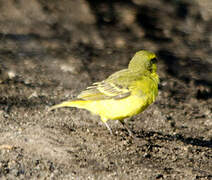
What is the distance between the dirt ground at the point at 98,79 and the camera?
5152 mm

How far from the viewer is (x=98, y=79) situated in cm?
796

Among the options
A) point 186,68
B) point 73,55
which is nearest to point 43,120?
point 73,55

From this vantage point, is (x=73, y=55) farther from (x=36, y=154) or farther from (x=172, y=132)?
(x=36, y=154)

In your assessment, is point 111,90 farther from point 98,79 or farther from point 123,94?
point 98,79

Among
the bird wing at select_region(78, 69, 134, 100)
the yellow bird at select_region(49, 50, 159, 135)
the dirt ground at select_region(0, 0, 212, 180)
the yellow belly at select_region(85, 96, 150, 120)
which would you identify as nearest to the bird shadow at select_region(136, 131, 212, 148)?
the dirt ground at select_region(0, 0, 212, 180)

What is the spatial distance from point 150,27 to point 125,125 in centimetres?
544

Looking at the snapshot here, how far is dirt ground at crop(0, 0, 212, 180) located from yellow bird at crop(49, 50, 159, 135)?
413 millimetres

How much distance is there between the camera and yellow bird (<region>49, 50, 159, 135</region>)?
5.59m

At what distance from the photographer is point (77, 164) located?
5.02 metres

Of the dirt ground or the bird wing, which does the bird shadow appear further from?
the bird wing

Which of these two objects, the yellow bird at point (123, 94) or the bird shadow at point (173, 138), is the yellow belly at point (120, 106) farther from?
the bird shadow at point (173, 138)

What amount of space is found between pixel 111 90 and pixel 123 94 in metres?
0.21

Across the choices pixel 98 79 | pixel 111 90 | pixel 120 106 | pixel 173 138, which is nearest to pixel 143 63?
pixel 111 90

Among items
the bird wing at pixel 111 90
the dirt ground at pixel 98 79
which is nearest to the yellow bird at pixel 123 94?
the bird wing at pixel 111 90
